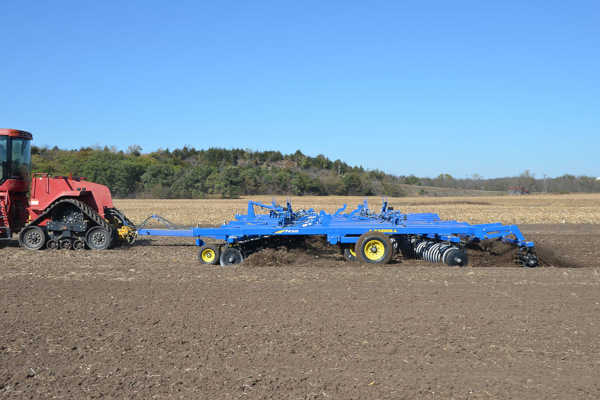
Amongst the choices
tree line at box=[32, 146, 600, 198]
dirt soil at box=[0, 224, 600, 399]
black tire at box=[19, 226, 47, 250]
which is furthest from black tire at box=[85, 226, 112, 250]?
tree line at box=[32, 146, 600, 198]

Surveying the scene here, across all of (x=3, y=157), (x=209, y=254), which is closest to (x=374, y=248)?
(x=209, y=254)

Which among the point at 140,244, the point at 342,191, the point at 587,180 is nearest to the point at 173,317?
the point at 140,244

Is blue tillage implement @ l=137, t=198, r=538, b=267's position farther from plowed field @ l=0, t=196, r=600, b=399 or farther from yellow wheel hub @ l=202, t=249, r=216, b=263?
plowed field @ l=0, t=196, r=600, b=399

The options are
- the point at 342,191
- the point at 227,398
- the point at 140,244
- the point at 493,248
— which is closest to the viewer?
the point at 227,398

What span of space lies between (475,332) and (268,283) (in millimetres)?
3423

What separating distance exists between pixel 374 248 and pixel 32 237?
791cm

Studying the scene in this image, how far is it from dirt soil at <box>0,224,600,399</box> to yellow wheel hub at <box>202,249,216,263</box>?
2.66ft

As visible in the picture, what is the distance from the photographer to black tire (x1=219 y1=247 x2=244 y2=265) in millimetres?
10016

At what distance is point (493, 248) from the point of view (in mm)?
10719

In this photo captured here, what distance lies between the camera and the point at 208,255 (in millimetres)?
10219

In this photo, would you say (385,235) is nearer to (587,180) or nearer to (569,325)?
(569,325)

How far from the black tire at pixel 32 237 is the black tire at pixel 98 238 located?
98cm

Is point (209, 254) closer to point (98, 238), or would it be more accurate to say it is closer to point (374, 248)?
point (374, 248)

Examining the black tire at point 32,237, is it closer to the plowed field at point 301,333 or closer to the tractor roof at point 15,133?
the tractor roof at point 15,133
